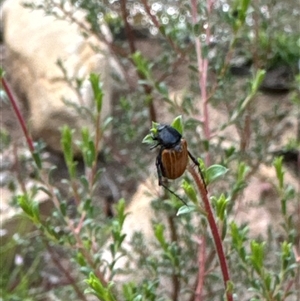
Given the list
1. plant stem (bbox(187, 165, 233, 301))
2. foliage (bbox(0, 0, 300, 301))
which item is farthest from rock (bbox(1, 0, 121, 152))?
plant stem (bbox(187, 165, 233, 301))

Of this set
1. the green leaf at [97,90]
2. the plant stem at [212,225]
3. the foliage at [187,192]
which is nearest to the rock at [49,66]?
the foliage at [187,192]

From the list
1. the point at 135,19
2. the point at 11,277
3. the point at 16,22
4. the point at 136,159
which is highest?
the point at 16,22

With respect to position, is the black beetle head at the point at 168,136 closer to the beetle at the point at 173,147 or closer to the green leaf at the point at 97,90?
the beetle at the point at 173,147

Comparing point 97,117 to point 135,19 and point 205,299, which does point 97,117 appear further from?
point 135,19

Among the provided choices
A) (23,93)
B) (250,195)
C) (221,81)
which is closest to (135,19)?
(221,81)

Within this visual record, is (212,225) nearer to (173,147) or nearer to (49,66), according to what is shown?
(173,147)

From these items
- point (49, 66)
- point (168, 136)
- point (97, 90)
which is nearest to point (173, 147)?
point (168, 136)

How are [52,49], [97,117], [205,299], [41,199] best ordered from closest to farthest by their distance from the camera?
[97,117] < [205,299] < [41,199] < [52,49]
